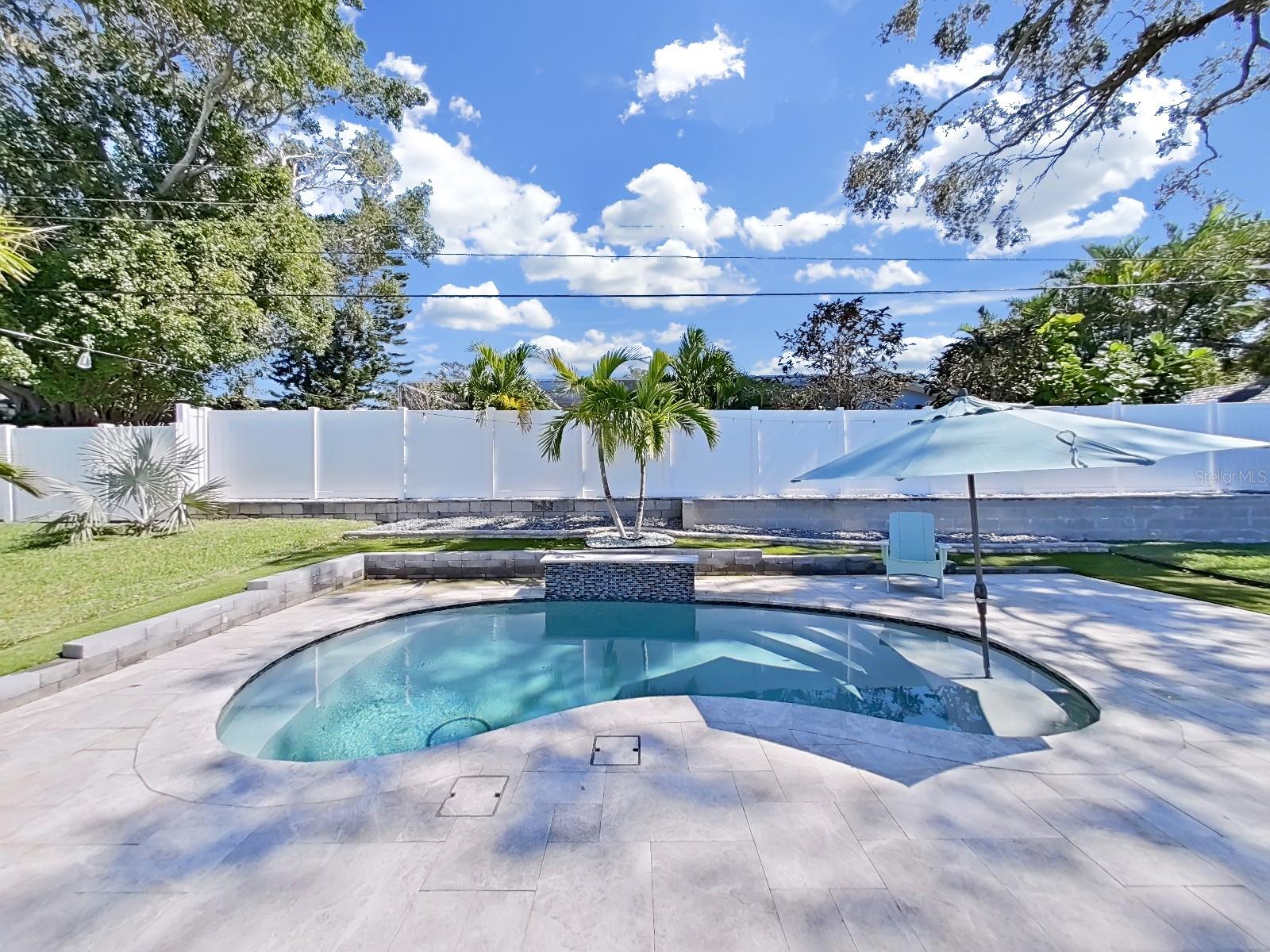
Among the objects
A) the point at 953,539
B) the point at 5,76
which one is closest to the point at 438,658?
the point at 953,539

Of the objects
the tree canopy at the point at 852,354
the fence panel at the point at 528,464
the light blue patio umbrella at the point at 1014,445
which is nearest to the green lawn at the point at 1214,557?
the light blue patio umbrella at the point at 1014,445

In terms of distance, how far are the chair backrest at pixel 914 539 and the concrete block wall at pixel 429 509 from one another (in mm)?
5381

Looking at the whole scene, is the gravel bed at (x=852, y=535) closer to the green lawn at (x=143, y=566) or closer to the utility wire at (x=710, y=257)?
the green lawn at (x=143, y=566)

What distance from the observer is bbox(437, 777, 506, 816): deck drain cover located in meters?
2.72

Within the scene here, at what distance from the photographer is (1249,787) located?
287 centimetres

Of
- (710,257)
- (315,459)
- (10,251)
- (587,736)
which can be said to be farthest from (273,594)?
→ (710,257)

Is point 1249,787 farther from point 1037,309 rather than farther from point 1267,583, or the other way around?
point 1037,309

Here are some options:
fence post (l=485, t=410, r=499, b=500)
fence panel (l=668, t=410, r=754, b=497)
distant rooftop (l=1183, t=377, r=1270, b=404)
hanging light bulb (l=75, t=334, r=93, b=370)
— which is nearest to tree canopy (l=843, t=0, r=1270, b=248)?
fence panel (l=668, t=410, r=754, b=497)

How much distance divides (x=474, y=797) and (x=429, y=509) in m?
10.6

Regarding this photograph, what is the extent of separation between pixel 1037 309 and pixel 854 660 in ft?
61.5

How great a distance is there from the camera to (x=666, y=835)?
2539 millimetres

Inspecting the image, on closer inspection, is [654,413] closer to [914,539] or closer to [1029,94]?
[914,539]

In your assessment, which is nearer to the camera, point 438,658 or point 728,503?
point 438,658

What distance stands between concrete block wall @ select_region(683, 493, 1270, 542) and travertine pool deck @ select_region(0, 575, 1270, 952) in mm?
7661
